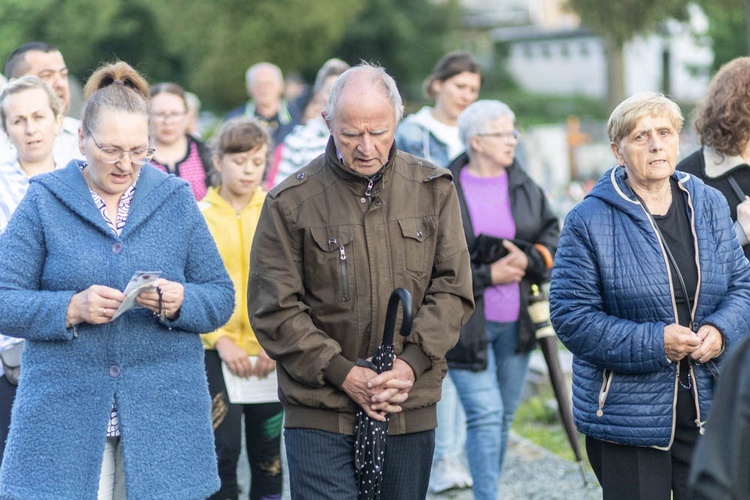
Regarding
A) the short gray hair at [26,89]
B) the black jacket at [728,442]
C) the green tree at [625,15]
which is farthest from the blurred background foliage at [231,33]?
the black jacket at [728,442]

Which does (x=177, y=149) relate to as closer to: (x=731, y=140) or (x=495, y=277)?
(x=495, y=277)

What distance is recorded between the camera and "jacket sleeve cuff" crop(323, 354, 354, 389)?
13.2 ft

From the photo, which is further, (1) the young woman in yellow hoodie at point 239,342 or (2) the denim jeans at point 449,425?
(2) the denim jeans at point 449,425

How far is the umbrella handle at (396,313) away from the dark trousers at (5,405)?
1743 mm

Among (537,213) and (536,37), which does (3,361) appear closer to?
(537,213)

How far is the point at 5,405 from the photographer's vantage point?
4.79 m

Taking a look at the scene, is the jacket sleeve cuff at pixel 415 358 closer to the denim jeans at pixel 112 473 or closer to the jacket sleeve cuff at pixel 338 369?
the jacket sleeve cuff at pixel 338 369

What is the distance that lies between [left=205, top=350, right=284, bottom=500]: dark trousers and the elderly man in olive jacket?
1378 mm

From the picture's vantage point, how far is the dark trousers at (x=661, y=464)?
14.2ft

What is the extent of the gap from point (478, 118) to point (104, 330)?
2.84 m

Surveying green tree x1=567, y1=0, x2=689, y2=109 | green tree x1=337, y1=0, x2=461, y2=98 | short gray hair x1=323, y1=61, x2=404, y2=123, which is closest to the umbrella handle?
short gray hair x1=323, y1=61, x2=404, y2=123

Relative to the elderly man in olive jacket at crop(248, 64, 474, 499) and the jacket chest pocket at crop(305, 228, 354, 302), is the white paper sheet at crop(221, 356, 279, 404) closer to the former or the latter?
the elderly man in olive jacket at crop(248, 64, 474, 499)

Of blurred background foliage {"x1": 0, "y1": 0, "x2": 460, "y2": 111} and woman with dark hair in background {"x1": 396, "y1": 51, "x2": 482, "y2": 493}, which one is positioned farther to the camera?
blurred background foliage {"x1": 0, "y1": 0, "x2": 460, "y2": 111}

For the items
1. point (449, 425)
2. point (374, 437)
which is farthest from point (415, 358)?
point (449, 425)
